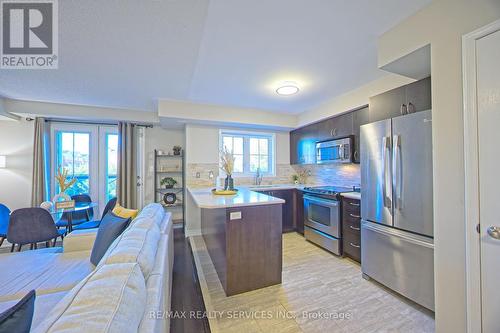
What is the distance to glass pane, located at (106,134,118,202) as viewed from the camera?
13.6 feet

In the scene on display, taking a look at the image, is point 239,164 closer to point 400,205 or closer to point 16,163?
point 400,205

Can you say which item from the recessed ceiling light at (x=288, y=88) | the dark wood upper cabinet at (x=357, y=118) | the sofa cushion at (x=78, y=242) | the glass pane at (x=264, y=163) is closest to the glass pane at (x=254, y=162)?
the glass pane at (x=264, y=163)

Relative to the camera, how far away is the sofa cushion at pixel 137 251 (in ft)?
3.46

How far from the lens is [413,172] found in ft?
5.93

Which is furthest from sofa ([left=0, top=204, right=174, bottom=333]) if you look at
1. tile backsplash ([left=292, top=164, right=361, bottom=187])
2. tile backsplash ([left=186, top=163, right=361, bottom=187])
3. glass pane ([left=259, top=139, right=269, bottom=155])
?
tile backsplash ([left=292, top=164, right=361, bottom=187])

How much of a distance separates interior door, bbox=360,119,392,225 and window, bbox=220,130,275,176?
252 centimetres

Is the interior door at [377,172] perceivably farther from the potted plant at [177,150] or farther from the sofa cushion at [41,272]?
the potted plant at [177,150]

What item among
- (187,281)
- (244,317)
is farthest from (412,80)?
(187,281)

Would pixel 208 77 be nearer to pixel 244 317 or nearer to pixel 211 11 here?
pixel 211 11

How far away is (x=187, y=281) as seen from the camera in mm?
2277

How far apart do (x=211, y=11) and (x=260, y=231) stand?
2.02 m

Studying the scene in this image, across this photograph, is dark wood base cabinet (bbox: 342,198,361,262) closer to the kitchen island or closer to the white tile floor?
the white tile floor

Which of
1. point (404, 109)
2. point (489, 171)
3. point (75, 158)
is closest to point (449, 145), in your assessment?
point (489, 171)

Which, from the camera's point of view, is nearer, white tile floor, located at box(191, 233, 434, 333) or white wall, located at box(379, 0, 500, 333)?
white wall, located at box(379, 0, 500, 333)
